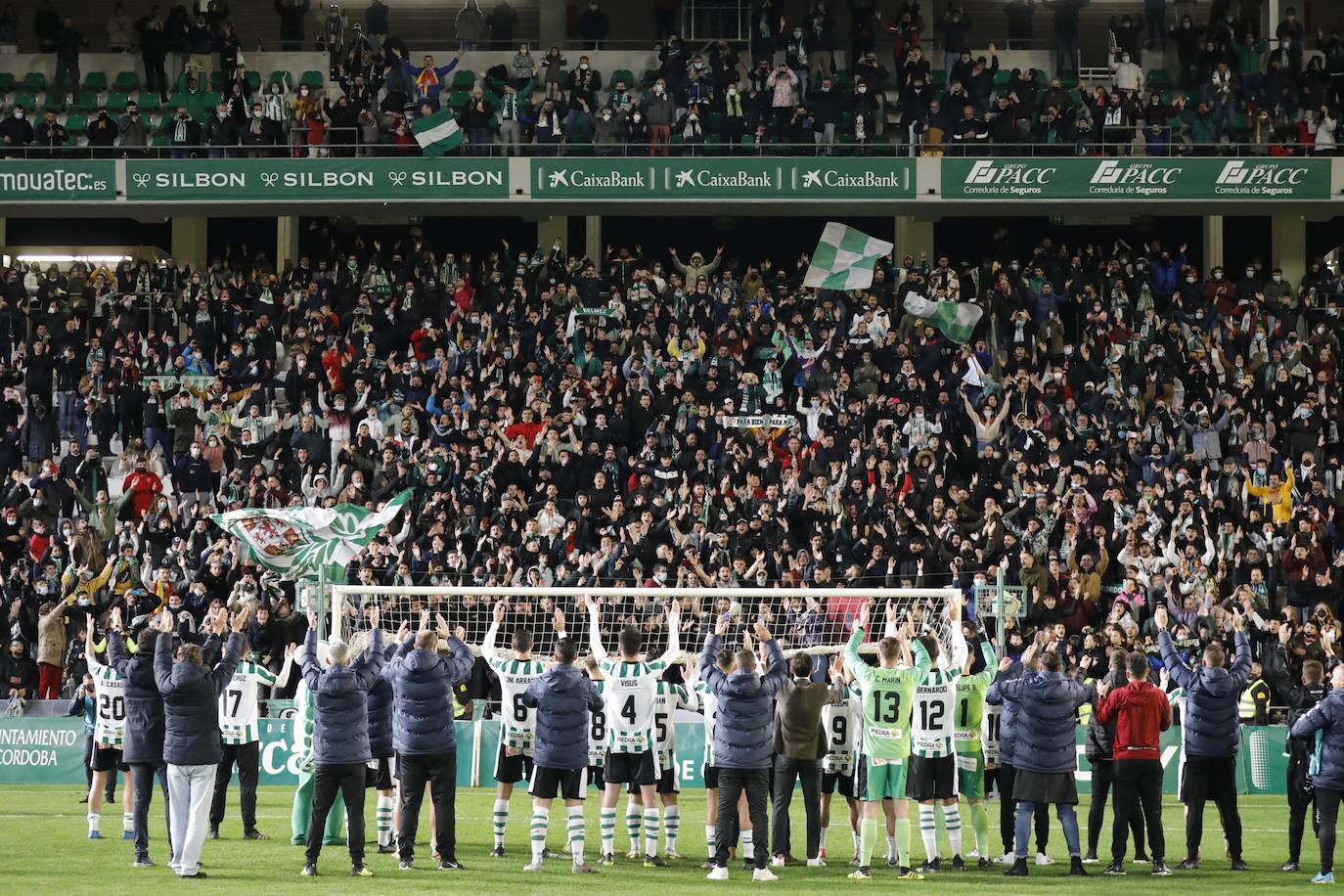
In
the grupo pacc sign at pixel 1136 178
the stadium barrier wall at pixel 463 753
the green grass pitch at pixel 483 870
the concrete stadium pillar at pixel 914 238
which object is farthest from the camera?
the concrete stadium pillar at pixel 914 238

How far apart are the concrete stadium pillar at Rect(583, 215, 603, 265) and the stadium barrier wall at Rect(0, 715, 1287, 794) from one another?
56.3ft

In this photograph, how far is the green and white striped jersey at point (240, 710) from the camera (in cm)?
1841

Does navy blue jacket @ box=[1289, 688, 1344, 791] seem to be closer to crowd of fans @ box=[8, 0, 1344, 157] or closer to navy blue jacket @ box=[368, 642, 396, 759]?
navy blue jacket @ box=[368, 642, 396, 759]

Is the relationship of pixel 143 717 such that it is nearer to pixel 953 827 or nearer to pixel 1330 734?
pixel 953 827

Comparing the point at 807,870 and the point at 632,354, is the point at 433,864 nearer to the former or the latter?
the point at 807,870

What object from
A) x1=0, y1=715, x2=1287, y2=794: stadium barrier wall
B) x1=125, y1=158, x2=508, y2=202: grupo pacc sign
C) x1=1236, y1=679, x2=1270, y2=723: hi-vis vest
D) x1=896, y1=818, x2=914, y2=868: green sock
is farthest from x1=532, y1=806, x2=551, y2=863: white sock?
x1=125, y1=158, x2=508, y2=202: grupo pacc sign

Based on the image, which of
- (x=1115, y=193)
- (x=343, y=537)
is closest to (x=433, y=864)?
(x=343, y=537)

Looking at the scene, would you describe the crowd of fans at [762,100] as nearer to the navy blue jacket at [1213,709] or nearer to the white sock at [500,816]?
the navy blue jacket at [1213,709]

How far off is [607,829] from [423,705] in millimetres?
2104

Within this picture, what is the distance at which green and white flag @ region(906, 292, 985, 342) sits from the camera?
32.8 m

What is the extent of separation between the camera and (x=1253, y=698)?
23281 mm

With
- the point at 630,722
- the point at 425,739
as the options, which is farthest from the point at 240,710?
the point at 630,722

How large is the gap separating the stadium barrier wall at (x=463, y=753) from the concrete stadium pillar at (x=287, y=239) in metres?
16.1

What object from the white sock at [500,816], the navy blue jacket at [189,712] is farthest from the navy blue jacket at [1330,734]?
the navy blue jacket at [189,712]
